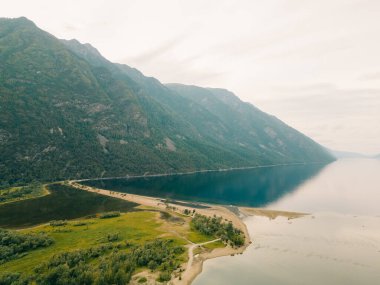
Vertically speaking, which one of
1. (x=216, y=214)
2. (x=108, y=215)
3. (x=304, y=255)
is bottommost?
(x=304, y=255)

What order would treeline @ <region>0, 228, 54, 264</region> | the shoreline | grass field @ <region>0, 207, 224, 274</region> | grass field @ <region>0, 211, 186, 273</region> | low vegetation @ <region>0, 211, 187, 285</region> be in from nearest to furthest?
low vegetation @ <region>0, 211, 187, 285</region>
the shoreline
grass field @ <region>0, 211, 186, 273</region>
grass field @ <region>0, 207, 224, 274</region>
treeline @ <region>0, 228, 54, 264</region>

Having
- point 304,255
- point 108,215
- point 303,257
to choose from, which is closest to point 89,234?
point 108,215

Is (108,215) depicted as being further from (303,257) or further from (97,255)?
(303,257)

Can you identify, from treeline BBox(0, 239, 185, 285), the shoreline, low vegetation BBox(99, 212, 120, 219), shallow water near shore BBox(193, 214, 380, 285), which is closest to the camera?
treeline BBox(0, 239, 185, 285)

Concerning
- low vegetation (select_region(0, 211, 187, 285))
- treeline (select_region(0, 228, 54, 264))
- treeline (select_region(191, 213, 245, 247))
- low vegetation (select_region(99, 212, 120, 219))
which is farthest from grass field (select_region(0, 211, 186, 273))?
treeline (select_region(191, 213, 245, 247))

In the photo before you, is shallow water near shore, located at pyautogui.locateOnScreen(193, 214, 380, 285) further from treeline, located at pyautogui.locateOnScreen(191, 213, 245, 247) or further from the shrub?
the shrub
